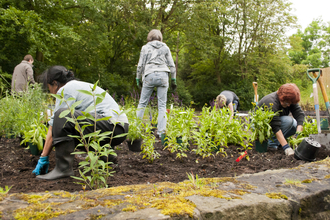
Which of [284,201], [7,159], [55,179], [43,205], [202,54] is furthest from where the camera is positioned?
[202,54]

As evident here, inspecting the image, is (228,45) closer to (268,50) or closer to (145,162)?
(268,50)

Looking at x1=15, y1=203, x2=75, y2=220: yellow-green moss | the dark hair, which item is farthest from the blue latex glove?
x1=15, y1=203, x2=75, y2=220: yellow-green moss

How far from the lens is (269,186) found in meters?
1.63

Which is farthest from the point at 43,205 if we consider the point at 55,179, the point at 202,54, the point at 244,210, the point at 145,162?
the point at 202,54

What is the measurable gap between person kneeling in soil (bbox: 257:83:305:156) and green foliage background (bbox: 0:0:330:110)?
8366 millimetres

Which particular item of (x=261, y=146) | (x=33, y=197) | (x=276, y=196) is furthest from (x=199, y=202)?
(x=261, y=146)

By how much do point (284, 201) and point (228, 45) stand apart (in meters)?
16.9

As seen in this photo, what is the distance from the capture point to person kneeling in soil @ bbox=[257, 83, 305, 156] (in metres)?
3.16

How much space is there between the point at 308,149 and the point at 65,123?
92.9 inches

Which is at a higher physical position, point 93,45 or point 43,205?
point 93,45

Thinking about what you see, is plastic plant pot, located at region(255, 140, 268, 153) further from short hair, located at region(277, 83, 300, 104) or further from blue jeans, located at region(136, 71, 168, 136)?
blue jeans, located at region(136, 71, 168, 136)

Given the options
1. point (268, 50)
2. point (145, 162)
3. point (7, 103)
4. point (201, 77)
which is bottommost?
point (145, 162)

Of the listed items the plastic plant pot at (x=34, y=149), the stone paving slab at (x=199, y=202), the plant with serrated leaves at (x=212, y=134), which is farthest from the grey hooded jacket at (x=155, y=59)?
the stone paving slab at (x=199, y=202)

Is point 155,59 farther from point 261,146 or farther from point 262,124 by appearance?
point 261,146
